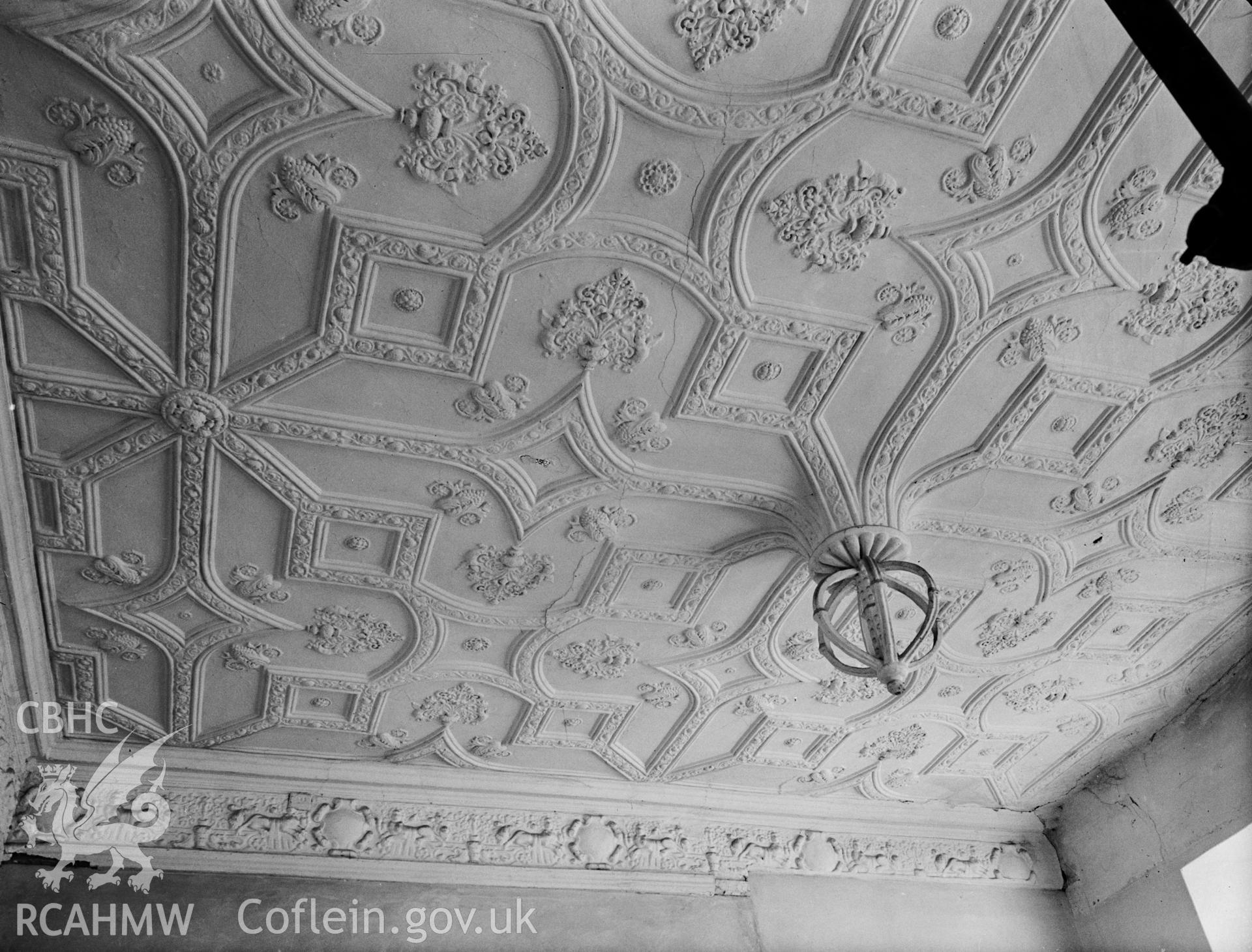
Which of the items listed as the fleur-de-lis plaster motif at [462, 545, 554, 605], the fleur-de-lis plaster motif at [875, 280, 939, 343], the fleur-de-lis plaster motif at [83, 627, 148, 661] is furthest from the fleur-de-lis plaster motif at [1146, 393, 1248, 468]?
the fleur-de-lis plaster motif at [83, 627, 148, 661]

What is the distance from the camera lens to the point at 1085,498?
704 centimetres

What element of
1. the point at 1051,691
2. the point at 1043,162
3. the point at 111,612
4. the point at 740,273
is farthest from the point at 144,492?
the point at 1051,691

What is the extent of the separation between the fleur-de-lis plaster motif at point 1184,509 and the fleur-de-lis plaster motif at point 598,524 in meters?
4.28

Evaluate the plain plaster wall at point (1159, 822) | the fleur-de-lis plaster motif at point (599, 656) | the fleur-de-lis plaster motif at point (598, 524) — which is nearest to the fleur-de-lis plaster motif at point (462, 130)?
the fleur-de-lis plaster motif at point (598, 524)

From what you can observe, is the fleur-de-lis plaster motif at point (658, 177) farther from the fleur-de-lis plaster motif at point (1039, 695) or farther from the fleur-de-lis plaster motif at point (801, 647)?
the fleur-de-lis plaster motif at point (1039, 695)

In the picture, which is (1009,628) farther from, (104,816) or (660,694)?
(104,816)

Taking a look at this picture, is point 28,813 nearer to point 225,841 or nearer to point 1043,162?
point 225,841

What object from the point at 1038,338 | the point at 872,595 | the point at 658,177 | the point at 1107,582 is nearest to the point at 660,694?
the point at 872,595

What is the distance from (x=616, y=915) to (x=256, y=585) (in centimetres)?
468

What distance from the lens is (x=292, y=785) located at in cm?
845

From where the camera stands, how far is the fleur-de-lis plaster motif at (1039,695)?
9016mm

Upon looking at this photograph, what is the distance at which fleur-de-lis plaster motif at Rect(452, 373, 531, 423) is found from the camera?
5.74 metres

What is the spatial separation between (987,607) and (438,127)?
602 centimetres

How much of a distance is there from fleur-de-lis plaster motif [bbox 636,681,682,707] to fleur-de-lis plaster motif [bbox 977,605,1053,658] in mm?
2783
